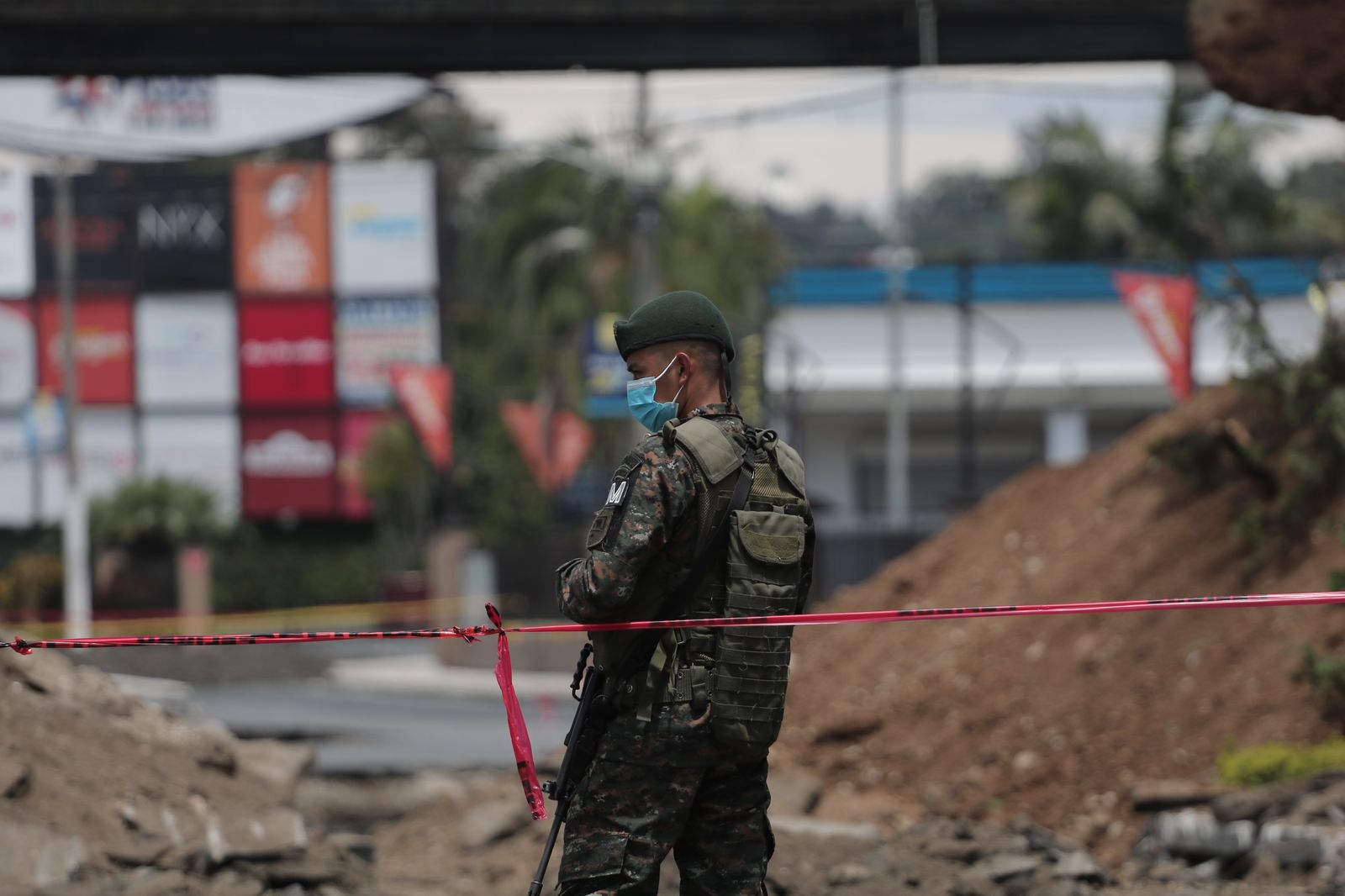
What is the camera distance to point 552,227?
37.8 m

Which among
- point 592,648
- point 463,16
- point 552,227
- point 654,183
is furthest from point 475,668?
point 592,648

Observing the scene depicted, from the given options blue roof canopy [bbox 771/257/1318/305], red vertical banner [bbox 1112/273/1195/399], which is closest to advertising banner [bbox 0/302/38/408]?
blue roof canopy [bbox 771/257/1318/305]

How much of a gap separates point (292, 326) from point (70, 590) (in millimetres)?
13344

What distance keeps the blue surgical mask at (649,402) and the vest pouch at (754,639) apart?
36 cm

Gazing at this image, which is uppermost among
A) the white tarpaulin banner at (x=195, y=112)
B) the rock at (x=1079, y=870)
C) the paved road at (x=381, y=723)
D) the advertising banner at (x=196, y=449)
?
the white tarpaulin banner at (x=195, y=112)

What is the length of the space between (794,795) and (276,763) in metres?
2.71

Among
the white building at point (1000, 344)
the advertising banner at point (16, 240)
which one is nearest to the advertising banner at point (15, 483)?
the advertising banner at point (16, 240)

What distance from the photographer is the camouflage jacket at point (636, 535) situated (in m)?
4.30

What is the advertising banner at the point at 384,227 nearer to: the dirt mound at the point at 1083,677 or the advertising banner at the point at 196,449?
the advertising banner at the point at 196,449

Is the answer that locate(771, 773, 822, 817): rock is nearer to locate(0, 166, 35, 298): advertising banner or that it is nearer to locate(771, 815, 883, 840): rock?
locate(771, 815, 883, 840): rock

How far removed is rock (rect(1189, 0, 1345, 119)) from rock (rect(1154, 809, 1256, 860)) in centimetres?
341

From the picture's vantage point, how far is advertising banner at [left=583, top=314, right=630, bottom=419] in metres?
23.7

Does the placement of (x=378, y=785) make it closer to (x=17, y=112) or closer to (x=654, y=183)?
(x=654, y=183)

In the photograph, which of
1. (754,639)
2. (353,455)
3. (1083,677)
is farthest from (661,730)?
(353,455)
